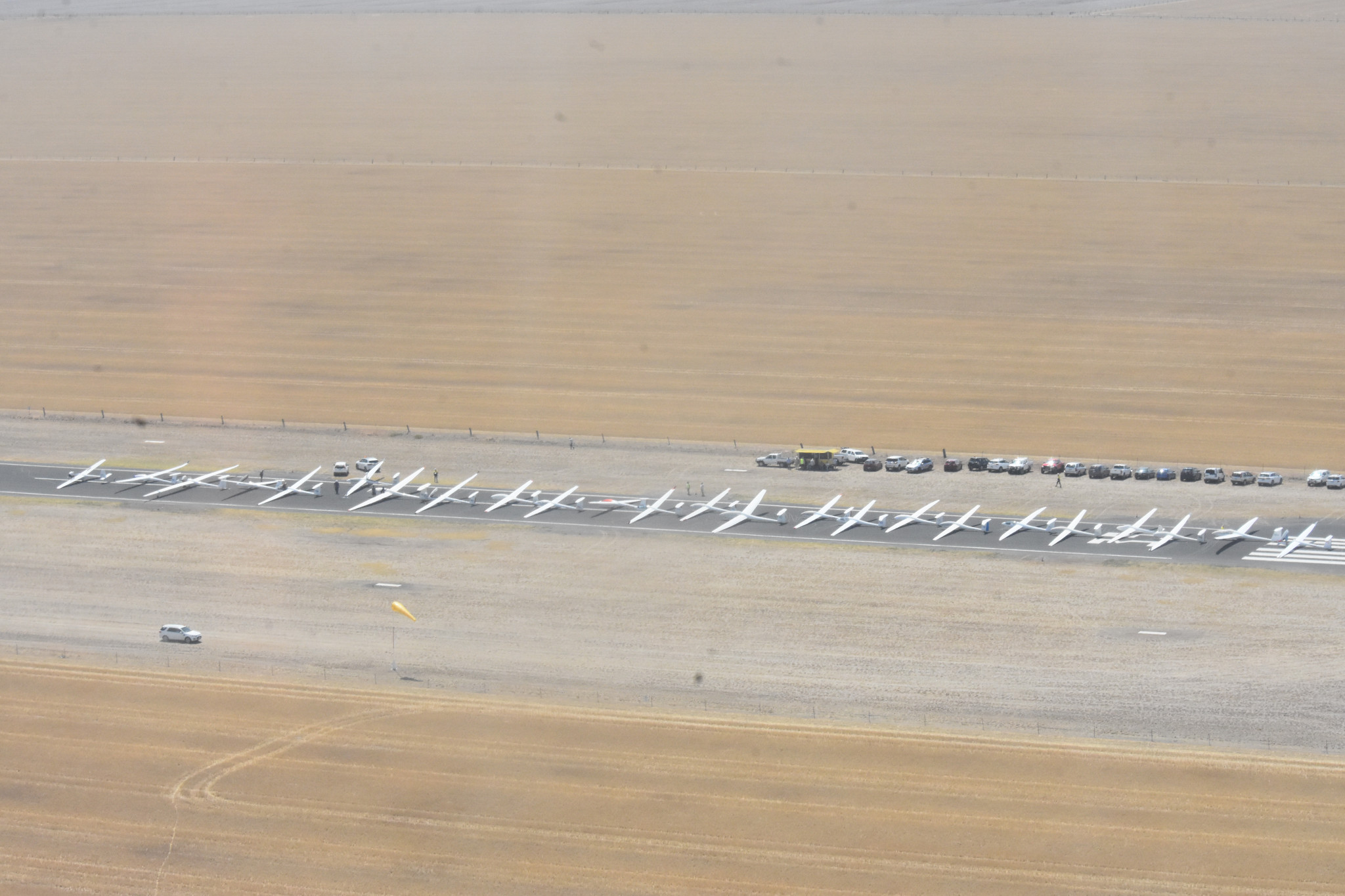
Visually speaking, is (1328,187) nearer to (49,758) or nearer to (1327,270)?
(1327,270)

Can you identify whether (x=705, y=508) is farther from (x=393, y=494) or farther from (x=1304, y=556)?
(x=1304, y=556)

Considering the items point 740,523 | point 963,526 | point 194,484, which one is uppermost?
point 963,526

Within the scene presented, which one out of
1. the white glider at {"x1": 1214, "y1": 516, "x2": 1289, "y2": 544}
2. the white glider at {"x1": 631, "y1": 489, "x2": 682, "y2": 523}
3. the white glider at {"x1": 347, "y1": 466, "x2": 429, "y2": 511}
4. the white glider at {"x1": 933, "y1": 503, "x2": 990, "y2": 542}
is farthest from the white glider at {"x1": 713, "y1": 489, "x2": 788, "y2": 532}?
the white glider at {"x1": 1214, "y1": 516, "x2": 1289, "y2": 544}

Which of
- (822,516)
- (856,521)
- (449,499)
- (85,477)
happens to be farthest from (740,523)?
(85,477)

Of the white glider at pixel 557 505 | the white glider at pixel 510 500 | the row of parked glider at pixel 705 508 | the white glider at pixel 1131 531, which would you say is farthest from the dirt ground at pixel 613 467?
the white glider at pixel 557 505

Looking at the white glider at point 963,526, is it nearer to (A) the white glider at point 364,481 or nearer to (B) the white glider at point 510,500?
(B) the white glider at point 510,500

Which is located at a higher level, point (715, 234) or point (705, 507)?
point (715, 234)

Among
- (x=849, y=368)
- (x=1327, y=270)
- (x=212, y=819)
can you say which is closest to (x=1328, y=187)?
(x=1327, y=270)
